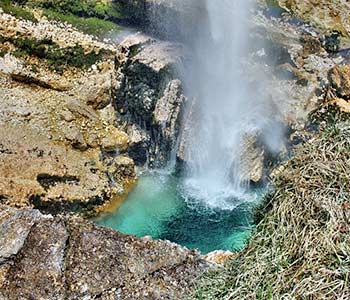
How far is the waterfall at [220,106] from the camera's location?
17391 millimetres

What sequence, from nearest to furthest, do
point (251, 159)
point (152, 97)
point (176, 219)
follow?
point (176, 219)
point (251, 159)
point (152, 97)

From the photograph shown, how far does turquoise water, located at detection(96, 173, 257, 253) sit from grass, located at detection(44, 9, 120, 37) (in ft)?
23.8

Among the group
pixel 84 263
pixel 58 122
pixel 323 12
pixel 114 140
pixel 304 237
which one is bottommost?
pixel 114 140

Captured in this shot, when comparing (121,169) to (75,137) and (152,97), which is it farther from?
(152,97)

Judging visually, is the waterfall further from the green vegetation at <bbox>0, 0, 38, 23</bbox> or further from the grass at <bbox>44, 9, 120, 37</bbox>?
the green vegetation at <bbox>0, 0, 38, 23</bbox>

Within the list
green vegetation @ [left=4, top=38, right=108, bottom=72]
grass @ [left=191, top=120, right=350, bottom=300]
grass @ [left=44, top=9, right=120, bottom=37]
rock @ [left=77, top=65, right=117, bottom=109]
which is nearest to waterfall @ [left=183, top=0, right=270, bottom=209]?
rock @ [left=77, top=65, right=117, bottom=109]

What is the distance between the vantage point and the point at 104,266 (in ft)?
18.8

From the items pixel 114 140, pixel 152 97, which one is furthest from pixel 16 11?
pixel 114 140

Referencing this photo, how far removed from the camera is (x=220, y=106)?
61.3 ft

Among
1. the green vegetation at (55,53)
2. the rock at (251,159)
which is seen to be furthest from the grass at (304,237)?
the green vegetation at (55,53)

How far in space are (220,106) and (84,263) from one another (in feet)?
44.2

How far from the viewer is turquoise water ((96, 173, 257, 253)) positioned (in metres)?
14.0

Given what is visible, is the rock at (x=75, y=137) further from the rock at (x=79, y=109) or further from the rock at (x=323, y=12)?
the rock at (x=323, y=12)

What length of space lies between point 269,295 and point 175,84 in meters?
14.6
